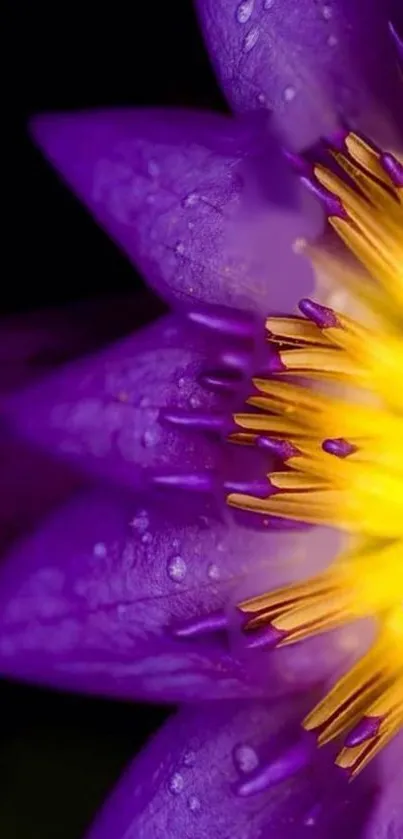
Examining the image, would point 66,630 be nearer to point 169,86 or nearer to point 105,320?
point 105,320

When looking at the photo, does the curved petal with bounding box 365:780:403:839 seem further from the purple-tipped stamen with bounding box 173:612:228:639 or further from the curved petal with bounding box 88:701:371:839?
the purple-tipped stamen with bounding box 173:612:228:639

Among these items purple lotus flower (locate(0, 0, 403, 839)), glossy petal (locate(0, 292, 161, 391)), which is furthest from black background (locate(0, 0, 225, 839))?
purple lotus flower (locate(0, 0, 403, 839))

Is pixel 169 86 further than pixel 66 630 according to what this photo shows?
Yes

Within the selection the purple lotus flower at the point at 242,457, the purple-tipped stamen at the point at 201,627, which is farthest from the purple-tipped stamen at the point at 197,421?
the purple-tipped stamen at the point at 201,627

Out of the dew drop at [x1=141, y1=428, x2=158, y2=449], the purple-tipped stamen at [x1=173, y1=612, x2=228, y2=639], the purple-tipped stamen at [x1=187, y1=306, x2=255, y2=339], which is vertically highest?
the purple-tipped stamen at [x1=187, y1=306, x2=255, y2=339]

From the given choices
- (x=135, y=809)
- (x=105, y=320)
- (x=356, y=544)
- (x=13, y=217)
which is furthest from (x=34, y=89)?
(x=135, y=809)
